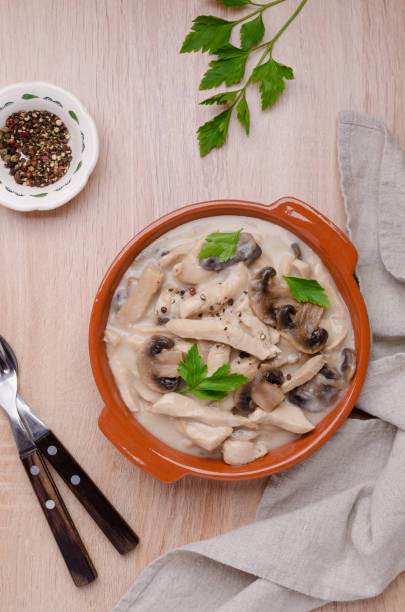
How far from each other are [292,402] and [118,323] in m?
0.65

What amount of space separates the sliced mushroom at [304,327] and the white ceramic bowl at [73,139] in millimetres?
851

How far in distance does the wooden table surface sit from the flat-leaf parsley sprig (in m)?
0.06

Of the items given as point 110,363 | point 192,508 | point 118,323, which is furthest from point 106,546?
point 118,323

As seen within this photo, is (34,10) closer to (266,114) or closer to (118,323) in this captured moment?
(266,114)

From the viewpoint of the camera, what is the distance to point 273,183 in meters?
2.25

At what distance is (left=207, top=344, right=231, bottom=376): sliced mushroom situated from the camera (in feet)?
6.69

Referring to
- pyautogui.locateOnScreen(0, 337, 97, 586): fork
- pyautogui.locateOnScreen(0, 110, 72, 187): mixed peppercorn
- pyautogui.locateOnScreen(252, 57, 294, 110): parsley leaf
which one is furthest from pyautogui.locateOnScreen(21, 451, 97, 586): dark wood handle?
pyautogui.locateOnScreen(252, 57, 294, 110): parsley leaf

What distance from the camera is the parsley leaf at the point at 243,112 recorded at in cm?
220

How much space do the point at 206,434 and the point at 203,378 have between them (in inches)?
7.6

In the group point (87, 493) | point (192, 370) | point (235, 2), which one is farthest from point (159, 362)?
point (235, 2)

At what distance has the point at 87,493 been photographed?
2.18m

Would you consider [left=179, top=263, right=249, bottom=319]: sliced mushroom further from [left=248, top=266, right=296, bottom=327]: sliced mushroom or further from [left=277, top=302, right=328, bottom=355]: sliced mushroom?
[left=277, top=302, right=328, bottom=355]: sliced mushroom

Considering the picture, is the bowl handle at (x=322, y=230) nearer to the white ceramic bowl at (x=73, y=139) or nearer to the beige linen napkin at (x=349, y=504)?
the beige linen napkin at (x=349, y=504)

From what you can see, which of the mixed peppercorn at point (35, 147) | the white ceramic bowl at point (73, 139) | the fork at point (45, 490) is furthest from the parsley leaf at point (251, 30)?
the fork at point (45, 490)
